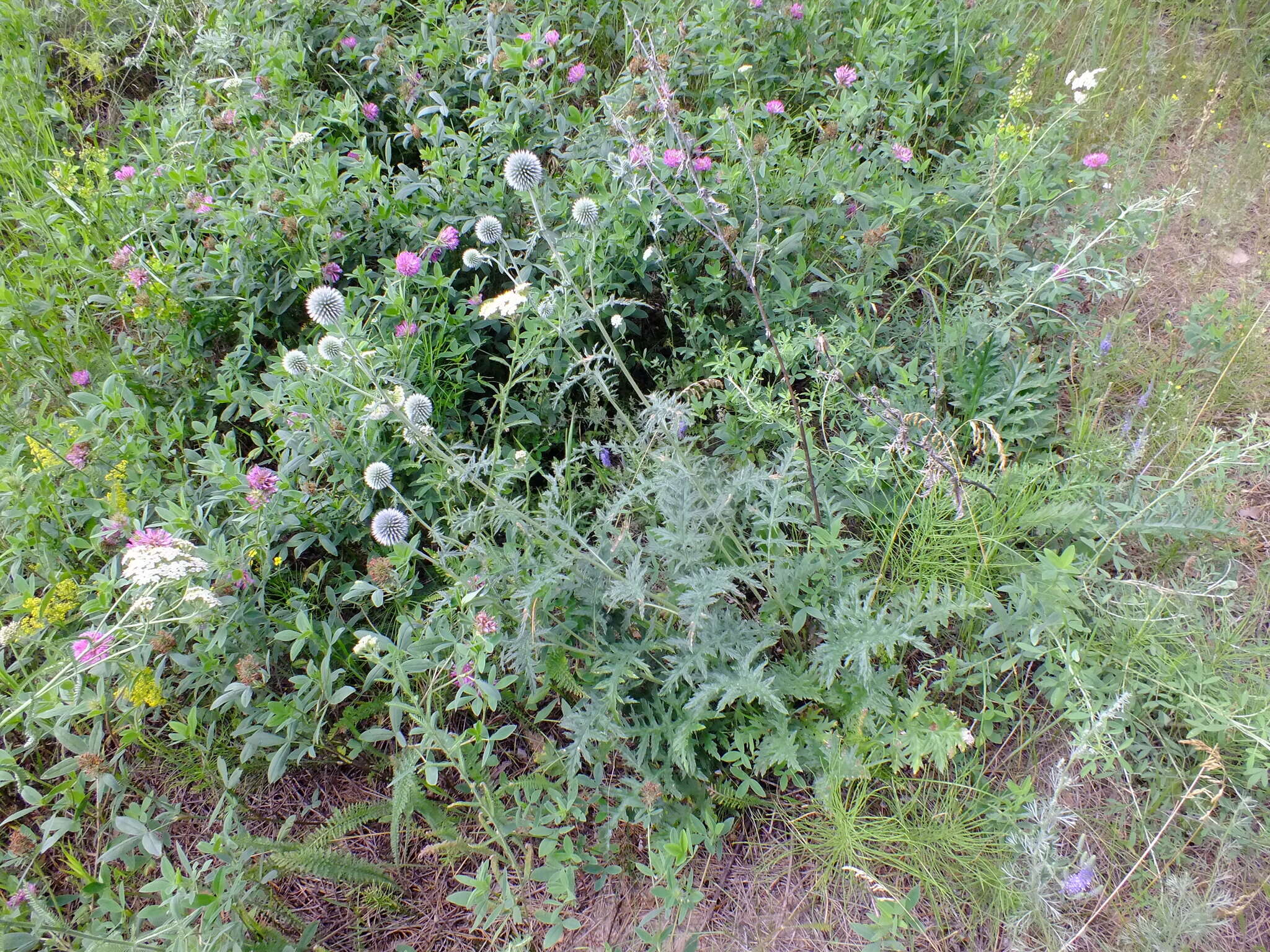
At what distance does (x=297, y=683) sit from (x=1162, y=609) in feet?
8.48

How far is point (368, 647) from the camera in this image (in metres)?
2.03

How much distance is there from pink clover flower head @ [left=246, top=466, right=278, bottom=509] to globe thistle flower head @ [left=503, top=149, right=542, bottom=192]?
121 centimetres

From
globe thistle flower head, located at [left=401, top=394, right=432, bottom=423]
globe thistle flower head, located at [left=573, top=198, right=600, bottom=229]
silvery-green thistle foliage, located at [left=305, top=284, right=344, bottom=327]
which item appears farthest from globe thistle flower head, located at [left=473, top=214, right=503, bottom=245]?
globe thistle flower head, located at [left=401, top=394, right=432, bottom=423]

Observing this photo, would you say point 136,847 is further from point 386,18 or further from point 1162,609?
point 386,18

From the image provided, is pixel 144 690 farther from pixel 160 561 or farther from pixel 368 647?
pixel 368 647

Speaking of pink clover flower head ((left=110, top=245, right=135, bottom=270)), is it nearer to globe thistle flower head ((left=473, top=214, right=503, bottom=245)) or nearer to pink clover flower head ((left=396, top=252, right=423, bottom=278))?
pink clover flower head ((left=396, top=252, right=423, bottom=278))

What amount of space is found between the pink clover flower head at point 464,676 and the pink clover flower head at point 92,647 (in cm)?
94

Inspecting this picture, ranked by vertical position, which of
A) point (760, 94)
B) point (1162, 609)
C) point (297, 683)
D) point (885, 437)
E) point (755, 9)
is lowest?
point (1162, 609)

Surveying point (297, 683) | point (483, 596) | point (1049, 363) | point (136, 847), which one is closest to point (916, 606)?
point (483, 596)

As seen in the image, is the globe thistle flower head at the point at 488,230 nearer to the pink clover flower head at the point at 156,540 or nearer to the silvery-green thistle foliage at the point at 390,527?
the silvery-green thistle foliage at the point at 390,527

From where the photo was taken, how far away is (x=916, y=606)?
207 centimetres

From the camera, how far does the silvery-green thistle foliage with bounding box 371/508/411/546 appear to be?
2199 millimetres

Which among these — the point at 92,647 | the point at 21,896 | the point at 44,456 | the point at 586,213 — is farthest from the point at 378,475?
the point at 21,896

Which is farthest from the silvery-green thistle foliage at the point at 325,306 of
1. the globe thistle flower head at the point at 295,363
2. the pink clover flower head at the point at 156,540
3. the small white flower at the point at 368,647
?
the small white flower at the point at 368,647
